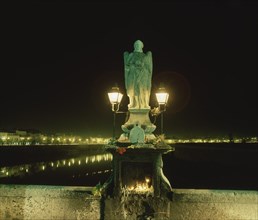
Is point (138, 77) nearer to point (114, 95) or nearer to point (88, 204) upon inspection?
point (114, 95)

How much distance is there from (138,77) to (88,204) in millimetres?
3262

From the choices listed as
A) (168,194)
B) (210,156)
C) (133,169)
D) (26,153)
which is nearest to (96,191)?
(133,169)

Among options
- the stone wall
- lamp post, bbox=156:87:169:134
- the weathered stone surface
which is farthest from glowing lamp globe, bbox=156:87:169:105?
the weathered stone surface

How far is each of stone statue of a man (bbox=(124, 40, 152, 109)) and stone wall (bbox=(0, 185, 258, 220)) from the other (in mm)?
2314

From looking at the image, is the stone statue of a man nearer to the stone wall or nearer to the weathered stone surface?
the stone wall

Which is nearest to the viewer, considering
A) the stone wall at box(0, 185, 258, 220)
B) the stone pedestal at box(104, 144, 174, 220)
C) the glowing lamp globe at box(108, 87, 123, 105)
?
the stone pedestal at box(104, 144, 174, 220)

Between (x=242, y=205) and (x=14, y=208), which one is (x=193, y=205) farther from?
(x=14, y=208)

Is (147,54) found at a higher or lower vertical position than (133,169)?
higher

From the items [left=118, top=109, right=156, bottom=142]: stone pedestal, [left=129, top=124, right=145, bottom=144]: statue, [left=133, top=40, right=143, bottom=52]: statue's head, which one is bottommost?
[left=129, top=124, right=145, bottom=144]: statue

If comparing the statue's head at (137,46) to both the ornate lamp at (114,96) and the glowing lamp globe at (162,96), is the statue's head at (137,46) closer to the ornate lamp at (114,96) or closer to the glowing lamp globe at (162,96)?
the ornate lamp at (114,96)

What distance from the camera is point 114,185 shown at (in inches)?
286

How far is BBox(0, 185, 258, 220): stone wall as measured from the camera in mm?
7188

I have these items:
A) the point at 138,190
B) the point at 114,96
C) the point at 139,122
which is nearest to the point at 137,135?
the point at 139,122

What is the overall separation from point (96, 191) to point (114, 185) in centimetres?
44
